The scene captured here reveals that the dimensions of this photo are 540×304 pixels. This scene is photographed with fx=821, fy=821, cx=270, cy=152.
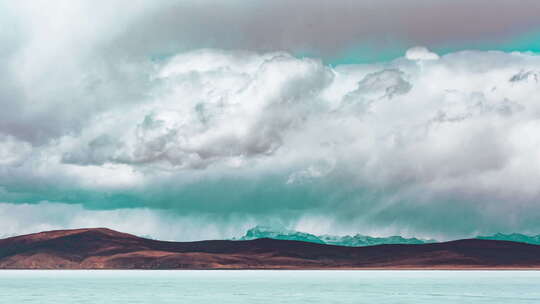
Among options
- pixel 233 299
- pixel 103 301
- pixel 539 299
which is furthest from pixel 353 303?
pixel 103 301

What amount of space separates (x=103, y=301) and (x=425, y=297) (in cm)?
2753

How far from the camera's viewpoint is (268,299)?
69062 millimetres

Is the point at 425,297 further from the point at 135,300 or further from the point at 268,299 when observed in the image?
the point at 135,300

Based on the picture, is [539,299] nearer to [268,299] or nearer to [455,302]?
[455,302]

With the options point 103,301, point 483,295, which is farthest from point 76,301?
point 483,295

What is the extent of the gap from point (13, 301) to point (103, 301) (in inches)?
298

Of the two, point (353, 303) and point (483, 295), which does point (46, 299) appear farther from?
point (483, 295)

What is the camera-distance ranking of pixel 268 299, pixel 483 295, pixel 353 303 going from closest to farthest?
pixel 353 303 < pixel 268 299 < pixel 483 295

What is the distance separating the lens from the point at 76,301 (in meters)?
67.4

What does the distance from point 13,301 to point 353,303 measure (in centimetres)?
2796

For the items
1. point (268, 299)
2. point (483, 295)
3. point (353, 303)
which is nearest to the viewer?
point (353, 303)

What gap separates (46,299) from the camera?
2773 inches

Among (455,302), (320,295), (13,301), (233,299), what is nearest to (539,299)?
(455,302)

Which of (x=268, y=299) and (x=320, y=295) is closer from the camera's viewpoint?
(x=268, y=299)
